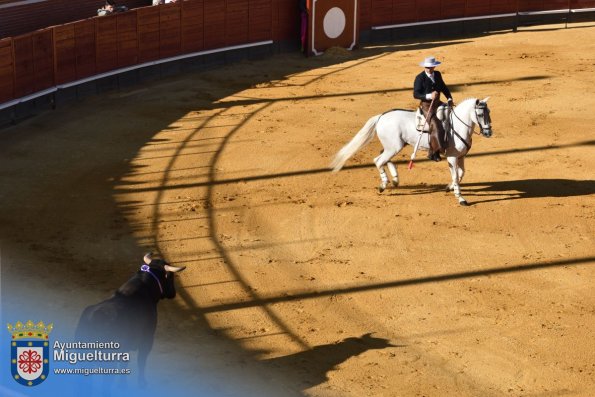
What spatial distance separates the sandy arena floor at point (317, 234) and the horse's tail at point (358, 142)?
44 cm

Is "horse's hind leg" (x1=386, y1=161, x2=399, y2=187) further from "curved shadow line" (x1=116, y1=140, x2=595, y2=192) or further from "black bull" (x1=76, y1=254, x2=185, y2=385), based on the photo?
"black bull" (x1=76, y1=254, x2=185, y2=385)

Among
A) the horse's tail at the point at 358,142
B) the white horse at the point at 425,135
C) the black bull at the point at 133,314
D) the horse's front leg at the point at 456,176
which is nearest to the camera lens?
the black bull at the point at 133,314

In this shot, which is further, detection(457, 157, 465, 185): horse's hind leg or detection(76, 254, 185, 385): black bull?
detection(457, 157, 465, 185): horse's hind leg

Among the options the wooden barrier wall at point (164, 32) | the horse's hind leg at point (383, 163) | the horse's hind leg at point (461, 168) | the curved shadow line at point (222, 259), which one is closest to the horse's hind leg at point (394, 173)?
the horse's hind leg at point (383, 163)

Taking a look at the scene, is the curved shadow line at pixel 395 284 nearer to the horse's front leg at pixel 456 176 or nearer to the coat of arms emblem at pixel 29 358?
the horse's front leg at pixel 456 176

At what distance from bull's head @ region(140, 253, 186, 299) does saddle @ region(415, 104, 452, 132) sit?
757 centimetres

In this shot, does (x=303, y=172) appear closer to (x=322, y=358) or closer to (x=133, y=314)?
(x=322, y=358)

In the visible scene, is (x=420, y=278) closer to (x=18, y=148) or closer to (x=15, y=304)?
(x=15, y=304)

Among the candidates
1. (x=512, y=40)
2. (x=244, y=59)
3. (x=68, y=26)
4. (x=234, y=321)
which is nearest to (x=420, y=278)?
(x=234, y=321)

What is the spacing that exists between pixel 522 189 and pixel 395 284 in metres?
5.06

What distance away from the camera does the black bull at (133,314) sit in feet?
38.2

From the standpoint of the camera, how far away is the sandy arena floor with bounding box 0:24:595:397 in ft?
45.4

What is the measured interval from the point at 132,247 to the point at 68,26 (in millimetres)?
10006

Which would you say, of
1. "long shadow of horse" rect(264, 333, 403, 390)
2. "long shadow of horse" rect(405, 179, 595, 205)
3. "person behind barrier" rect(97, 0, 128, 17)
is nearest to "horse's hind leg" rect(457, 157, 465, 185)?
"long shadow of horse" rect(405, 179, 595, 205)
